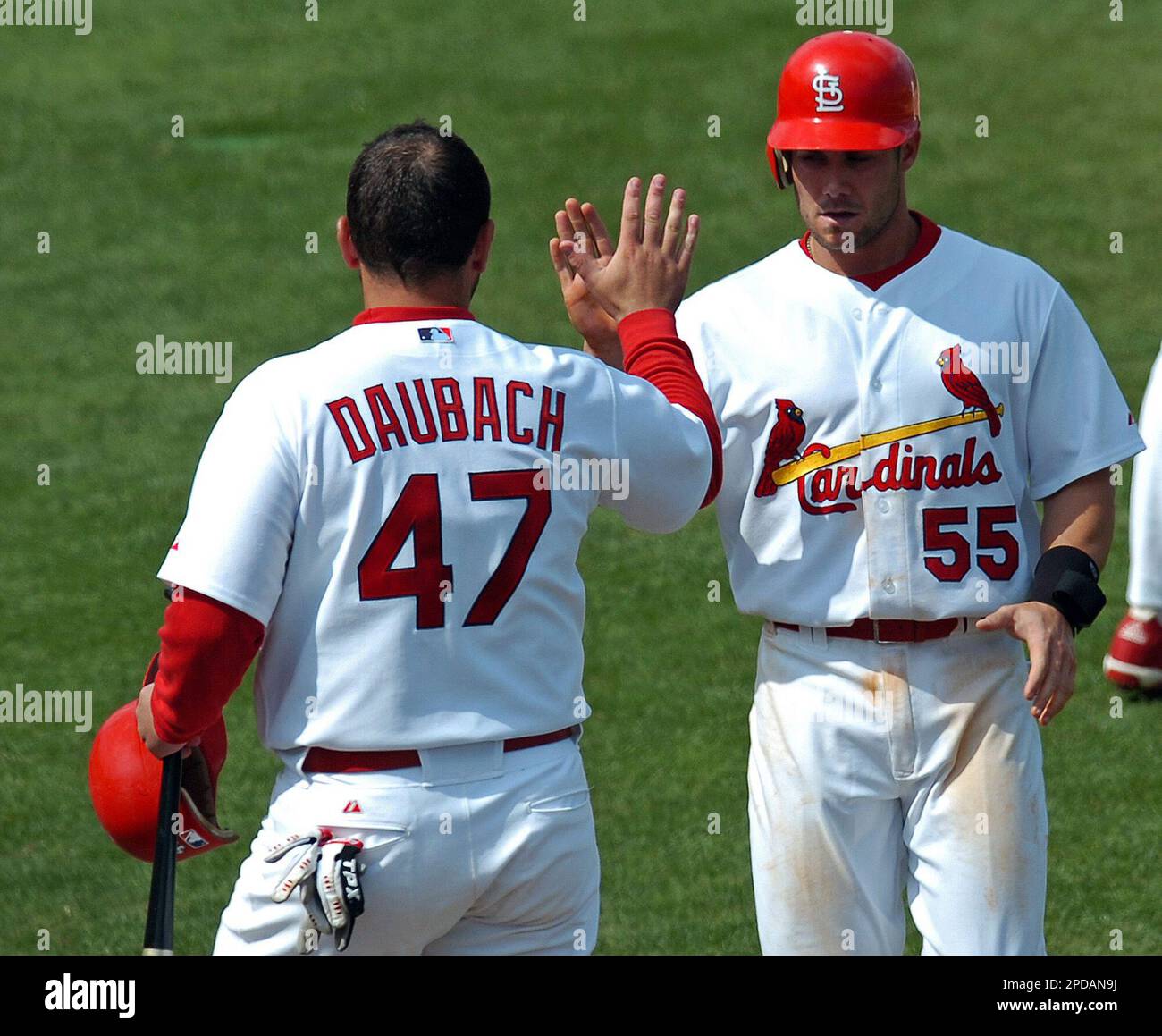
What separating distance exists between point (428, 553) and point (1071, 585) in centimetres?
142

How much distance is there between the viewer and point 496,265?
13125mm

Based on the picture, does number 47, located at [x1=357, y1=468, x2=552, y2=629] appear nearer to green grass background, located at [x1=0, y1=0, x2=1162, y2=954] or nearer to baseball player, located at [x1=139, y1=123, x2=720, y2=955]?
baseball player, located at [x1=139, y1=123, x2=720, y2=955]

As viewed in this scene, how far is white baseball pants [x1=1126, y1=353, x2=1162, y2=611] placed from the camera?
24.6 ft

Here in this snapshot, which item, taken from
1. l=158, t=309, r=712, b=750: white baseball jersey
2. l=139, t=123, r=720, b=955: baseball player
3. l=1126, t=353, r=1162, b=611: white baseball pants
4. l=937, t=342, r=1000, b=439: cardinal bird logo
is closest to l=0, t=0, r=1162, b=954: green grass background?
l=1126, t=353, r=1162, b=611: white baseball pants

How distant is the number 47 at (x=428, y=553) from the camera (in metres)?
3.54

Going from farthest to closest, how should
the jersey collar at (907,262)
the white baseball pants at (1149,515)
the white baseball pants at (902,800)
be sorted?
the white baseball pants at (1149,515) < the jersey collar at (907,262) < the white baseball pants at (902,800)

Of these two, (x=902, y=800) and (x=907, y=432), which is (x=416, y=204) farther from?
(x=902, y=800)

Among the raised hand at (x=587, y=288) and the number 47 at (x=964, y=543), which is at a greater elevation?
the raised hand at (x=587, y=288)

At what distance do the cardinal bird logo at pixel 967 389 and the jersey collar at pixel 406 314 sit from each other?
1.18 metres

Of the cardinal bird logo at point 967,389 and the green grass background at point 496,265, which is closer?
the cardinal bird logo at point 967,389

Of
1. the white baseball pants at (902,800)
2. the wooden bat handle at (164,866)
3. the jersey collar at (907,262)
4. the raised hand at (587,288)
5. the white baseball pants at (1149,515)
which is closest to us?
the wooden bat handle at (164,866)

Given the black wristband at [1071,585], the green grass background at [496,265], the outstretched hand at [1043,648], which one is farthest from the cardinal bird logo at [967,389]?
the green grass background at [496,265]

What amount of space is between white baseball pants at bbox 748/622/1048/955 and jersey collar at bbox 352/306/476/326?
48.1 inches

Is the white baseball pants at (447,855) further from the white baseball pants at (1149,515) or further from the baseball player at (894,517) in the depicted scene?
the white baseball pants at (1149,515)
